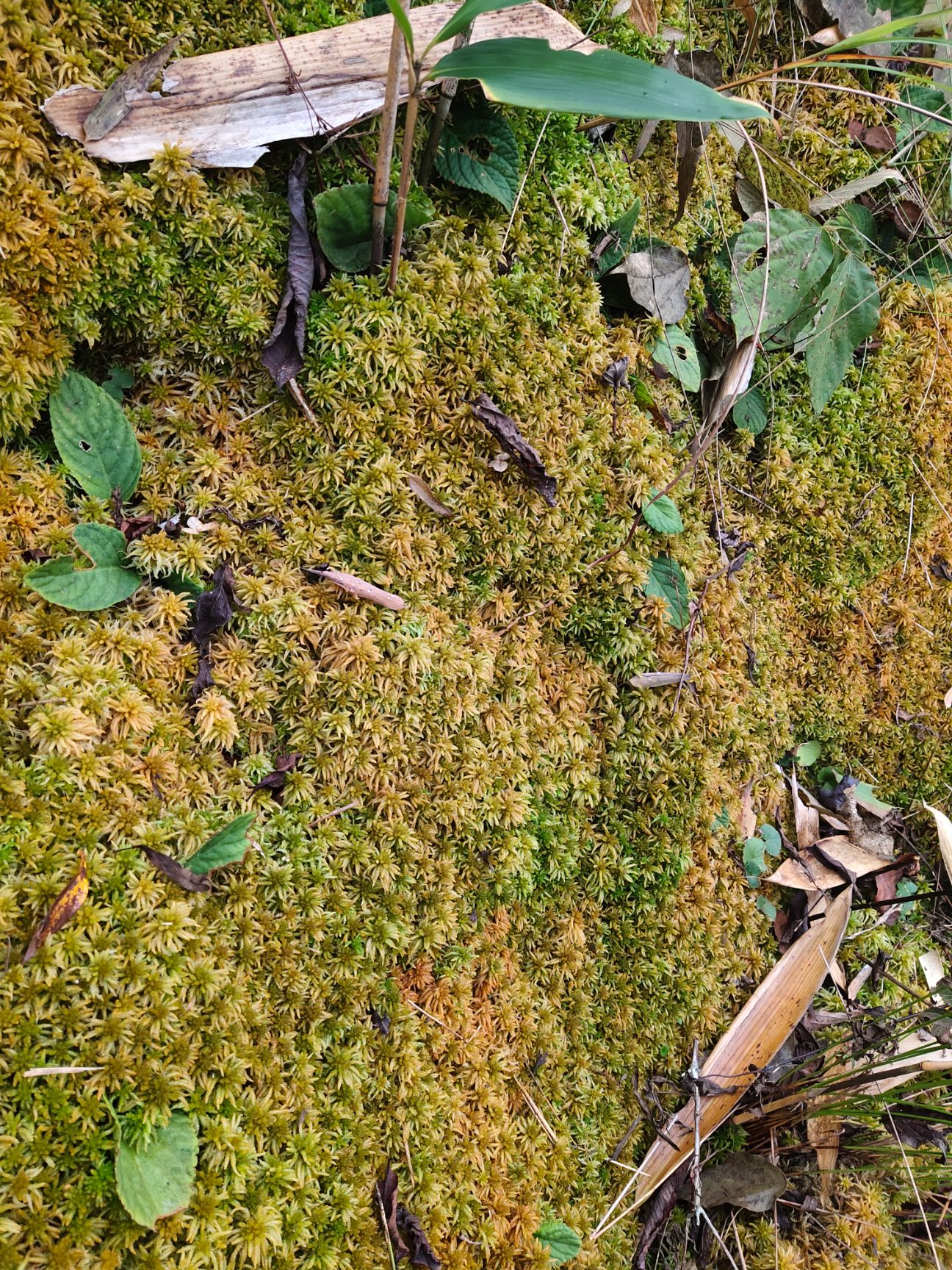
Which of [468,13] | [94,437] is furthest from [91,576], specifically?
[468,13]

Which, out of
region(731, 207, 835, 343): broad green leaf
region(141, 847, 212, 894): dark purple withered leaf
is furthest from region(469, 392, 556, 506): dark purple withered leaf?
region(141, 847, 212, 894): dark purple withered leaf

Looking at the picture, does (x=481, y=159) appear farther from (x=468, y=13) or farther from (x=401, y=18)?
(x=401, y=18)

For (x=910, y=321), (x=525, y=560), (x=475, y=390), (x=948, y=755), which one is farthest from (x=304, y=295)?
(x=948, y=755)

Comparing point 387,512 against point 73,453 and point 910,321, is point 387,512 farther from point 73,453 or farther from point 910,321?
point 910,321

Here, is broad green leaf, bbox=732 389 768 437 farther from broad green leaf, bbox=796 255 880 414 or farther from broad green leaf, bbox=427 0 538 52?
broad green leaf, bbox=427 0 538 52

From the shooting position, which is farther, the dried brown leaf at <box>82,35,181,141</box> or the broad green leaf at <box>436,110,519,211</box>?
the broad green leaf at <box>436,110,519,211</box>

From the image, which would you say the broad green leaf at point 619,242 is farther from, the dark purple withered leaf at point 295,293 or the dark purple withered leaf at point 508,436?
the dark purple withered leaf at point 295,293

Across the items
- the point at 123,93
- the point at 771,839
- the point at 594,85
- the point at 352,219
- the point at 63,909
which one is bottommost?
the point at 771,839
